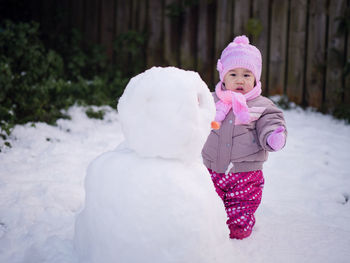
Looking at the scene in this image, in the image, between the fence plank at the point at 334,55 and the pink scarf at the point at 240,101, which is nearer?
the pink scarf at the point at 240,101

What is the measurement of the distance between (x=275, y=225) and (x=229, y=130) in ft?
2.20

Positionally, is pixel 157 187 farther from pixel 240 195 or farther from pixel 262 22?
pixel 262 22

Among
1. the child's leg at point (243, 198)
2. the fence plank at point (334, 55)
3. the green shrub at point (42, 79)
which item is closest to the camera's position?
the child's leg at point (243, 198)

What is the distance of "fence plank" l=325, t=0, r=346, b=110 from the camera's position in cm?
459

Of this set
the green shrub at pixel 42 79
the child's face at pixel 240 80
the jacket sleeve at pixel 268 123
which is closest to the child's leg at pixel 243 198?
the jacket sleeve at pixel 268 123

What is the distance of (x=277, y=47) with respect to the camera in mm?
4910

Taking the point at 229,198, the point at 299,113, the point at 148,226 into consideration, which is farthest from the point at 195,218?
the point at 299,113

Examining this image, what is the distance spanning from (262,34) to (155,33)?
1666mm

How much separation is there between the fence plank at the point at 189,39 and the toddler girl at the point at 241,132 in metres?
3.13

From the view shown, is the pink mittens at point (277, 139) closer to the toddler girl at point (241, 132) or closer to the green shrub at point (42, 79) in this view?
the toddler girl at point (241, 132)

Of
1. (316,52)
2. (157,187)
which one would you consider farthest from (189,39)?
(157,187)

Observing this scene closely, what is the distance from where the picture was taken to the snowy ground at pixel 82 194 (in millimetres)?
1817

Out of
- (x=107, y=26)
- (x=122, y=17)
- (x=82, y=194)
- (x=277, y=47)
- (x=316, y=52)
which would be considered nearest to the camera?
(x=82, y=194)

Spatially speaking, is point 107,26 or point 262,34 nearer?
point 262,34
